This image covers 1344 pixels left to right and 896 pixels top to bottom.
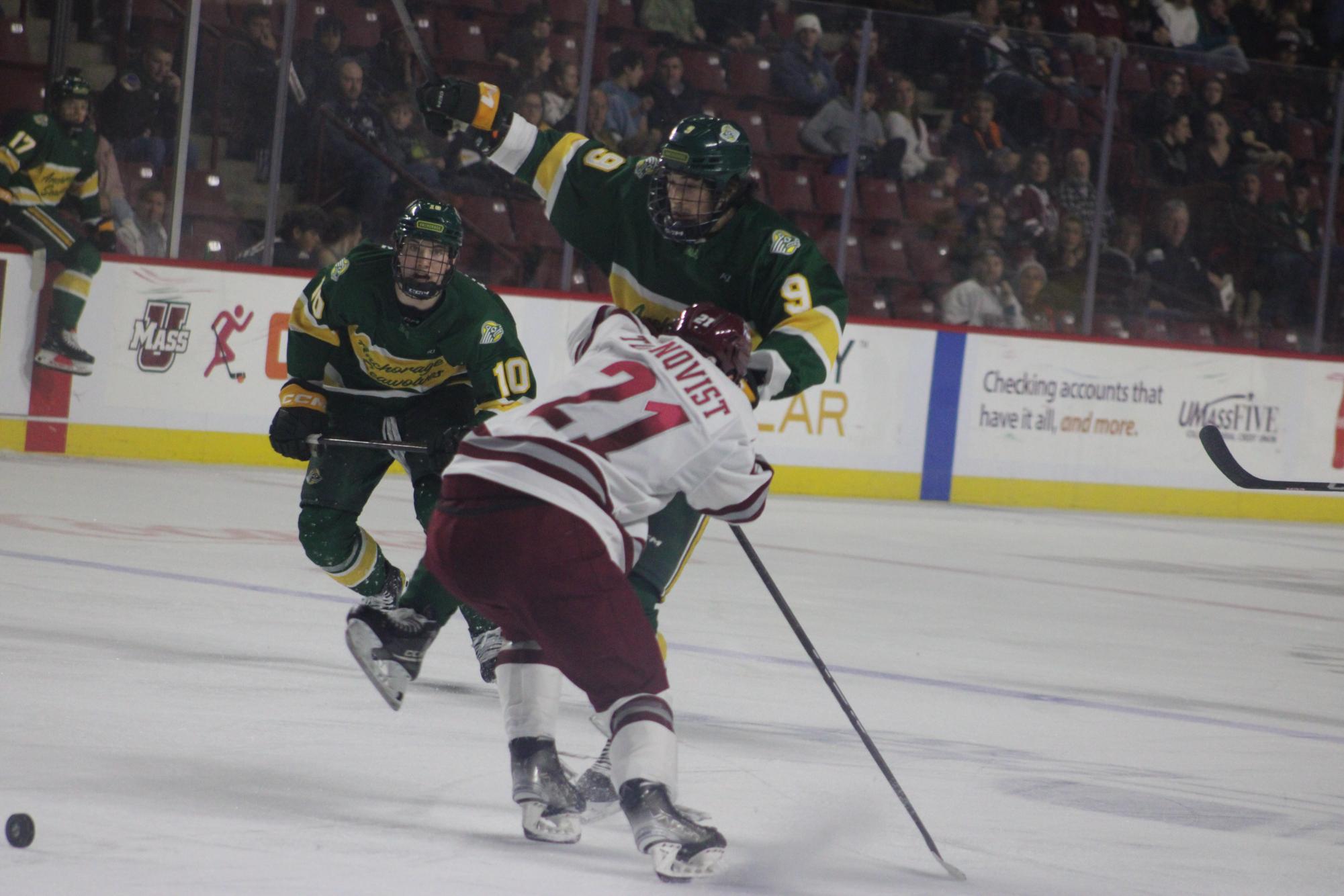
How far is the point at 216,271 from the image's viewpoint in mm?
8953

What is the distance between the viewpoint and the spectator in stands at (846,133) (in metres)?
10.6

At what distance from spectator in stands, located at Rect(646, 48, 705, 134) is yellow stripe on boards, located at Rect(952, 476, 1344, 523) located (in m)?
2.77

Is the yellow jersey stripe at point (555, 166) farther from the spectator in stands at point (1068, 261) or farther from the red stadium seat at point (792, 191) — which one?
the spectator in stands at point (1068, 261)

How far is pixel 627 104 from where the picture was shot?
991 centimetres

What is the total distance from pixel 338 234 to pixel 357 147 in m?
0.47

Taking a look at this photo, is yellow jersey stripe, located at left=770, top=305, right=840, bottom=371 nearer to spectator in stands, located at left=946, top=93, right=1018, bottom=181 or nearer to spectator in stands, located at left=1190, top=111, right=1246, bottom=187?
spectator in stands, located at left=946, top=93, right=1018, bottom=181

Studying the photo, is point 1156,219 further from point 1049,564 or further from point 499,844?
point 499,844

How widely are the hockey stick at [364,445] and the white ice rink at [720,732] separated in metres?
0.56

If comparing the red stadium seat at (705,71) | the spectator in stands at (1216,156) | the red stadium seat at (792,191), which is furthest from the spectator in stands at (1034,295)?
the red stadium seat at (705,71)

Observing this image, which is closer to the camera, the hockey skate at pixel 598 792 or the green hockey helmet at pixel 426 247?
the hockey skate at pixel 598 792

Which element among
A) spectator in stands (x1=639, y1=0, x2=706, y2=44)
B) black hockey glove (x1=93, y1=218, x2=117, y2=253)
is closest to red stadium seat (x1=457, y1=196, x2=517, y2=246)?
spectator in stands (x1=639, y1=0, x2=706, y2=44)

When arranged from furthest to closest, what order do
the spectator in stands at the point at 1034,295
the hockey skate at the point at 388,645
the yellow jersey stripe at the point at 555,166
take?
the spectator in stands at the point at 1034,295 < the yellow jersey stripe at the point at 555,166 < the hockey skate at the point at 388,645

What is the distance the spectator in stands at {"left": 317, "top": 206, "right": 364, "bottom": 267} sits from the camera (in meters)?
9.23

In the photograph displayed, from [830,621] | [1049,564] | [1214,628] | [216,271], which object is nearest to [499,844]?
[830,621]
